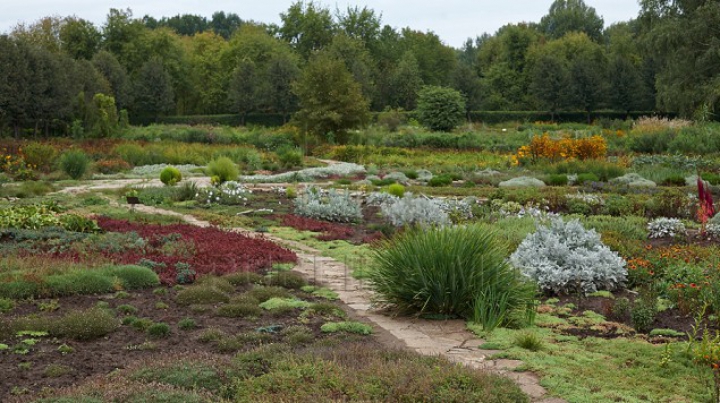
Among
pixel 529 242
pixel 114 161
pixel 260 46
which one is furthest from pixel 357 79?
pixel 529 242

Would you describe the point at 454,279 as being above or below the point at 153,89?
below

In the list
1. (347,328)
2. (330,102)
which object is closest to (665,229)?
(347,328)

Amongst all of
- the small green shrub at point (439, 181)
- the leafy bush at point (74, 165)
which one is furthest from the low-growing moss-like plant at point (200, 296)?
the leafy bush at point (74, 165)

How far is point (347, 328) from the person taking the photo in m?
6.35

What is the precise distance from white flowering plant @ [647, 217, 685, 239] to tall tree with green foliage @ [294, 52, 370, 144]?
22.2 meters

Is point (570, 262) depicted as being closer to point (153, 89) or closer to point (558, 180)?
point (558, 180)

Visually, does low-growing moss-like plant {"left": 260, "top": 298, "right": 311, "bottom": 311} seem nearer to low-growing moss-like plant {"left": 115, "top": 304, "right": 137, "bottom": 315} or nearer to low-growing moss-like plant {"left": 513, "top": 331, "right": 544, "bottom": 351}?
low-growing moss-like plant {"left": 115, "top": 304, "right": 137, "bottom": 315}

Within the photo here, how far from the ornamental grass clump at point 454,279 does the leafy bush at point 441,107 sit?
3023cm

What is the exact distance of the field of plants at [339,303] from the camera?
15.7 ft

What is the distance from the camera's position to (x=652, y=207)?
1337 centimetres

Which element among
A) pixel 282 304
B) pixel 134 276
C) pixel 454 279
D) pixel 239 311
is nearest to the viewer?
pixel 454 279

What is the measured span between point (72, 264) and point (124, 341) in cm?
281

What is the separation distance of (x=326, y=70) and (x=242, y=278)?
25639 mm

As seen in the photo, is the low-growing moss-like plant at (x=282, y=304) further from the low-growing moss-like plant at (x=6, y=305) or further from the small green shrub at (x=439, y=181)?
the small green shrub at (x=439, y=181)
